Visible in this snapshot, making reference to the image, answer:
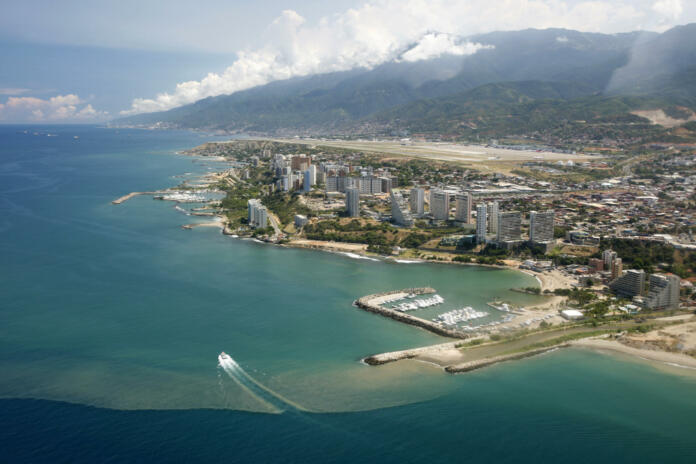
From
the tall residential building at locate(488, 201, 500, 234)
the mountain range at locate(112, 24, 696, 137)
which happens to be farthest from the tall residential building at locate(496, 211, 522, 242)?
the mountain range at locate(112, 24, 696, 137)

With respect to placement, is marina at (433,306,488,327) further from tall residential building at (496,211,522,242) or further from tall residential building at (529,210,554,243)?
tall residential building at (529,210,554,243)

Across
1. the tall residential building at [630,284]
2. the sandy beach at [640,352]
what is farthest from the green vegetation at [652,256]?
the sandy beach at [640,352]

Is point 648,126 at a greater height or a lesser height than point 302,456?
greater

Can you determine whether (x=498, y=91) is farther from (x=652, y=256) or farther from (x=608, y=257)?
(x=608, y=257)

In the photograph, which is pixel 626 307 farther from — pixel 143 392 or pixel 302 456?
pixel 143 392

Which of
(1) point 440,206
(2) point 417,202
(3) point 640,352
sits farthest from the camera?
(2) point 417,202

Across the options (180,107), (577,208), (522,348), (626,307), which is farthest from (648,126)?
(180,107)

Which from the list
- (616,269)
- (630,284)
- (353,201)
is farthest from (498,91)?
(630,284)
